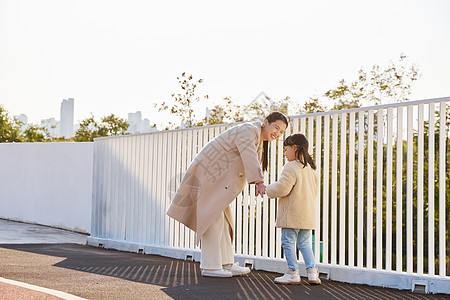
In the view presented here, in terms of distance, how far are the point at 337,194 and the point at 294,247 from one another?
4.94 ft

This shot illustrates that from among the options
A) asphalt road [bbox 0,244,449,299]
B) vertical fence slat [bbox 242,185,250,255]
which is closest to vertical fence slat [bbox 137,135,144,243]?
asphalt road [bbox 0,244,449,299]

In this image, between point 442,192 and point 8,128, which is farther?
point 8,128

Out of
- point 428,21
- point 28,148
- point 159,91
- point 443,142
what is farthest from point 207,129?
point 159,91

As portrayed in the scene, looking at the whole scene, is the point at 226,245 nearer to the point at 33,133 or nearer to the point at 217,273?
the point at 217,273

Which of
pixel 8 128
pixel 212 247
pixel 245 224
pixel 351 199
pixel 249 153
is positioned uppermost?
pixel 8 128

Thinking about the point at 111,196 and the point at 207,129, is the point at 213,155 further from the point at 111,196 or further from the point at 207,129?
the point at 111,196

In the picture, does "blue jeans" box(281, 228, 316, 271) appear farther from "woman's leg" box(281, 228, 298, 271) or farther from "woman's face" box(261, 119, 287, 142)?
"woman's face" box(261, 119, 287, 142)

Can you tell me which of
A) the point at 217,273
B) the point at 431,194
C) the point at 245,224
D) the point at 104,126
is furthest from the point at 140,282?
the point at 104,126

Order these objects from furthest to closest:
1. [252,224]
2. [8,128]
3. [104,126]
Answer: [104,126] < [8,128] < [252,224]

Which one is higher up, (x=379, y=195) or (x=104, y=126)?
(x=104, y=126)

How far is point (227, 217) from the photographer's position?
621 centimetres

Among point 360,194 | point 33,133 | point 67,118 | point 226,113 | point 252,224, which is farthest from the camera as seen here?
point 67,118

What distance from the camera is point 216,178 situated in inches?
239

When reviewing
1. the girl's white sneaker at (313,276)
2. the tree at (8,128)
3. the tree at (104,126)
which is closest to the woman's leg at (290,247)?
the girl's white sneaker at (313,276)
